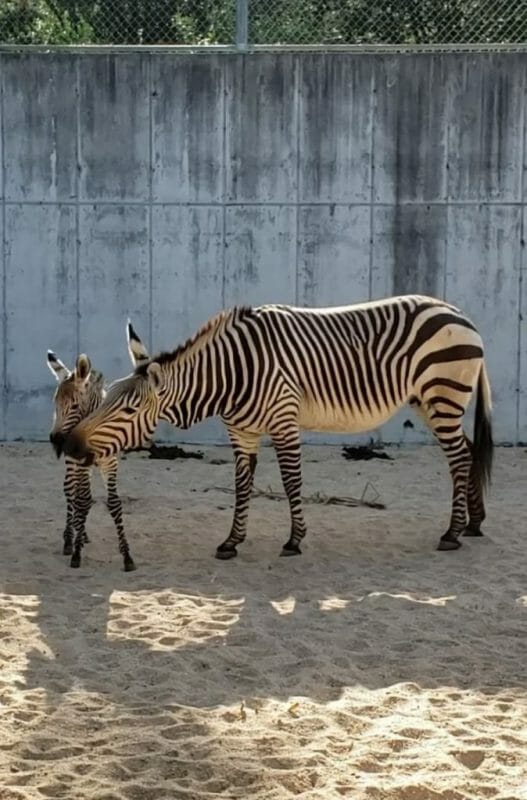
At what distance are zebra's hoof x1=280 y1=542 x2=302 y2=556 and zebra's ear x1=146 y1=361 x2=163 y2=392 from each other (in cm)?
135

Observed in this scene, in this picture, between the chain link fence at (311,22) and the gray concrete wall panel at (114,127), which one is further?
the chain link fence at (311,22)

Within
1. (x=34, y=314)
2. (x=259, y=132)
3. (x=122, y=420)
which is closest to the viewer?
(x=122, y=420)

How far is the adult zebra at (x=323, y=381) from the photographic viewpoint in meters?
7.87

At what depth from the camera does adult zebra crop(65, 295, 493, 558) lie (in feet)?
25.8

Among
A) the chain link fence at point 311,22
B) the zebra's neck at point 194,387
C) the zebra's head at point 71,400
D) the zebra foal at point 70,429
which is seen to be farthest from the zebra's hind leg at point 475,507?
the chain link fence at point 311,22

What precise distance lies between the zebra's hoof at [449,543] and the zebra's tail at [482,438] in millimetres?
524

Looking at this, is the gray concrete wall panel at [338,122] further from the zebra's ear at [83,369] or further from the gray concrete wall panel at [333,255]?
the zebra's ear at [83,369]

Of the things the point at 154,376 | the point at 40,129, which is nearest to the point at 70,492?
the point at 154,376

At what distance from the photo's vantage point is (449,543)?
803cm

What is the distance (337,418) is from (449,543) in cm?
115

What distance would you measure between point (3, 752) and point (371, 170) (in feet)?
28.9

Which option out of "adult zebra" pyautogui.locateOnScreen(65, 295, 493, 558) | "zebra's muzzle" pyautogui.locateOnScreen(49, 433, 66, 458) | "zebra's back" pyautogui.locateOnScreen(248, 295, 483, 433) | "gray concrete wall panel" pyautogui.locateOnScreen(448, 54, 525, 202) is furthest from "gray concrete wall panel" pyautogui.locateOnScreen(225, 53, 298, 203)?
"zebra's muzzle" pyautogui.locateOnScreen(49, 433, 66, 458)

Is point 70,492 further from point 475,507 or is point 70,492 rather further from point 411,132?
point 411,132

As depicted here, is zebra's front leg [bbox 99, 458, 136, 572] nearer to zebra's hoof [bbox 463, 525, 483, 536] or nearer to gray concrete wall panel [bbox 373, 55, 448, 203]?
zebra's hoof [bbox 463, 525, 483, 536]
